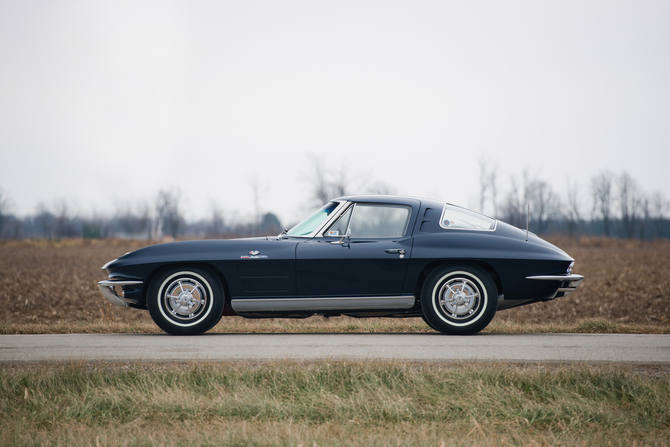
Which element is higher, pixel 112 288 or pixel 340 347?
pixel 112 288

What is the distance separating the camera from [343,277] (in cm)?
648

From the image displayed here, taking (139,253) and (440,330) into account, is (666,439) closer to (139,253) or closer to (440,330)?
(440,330)

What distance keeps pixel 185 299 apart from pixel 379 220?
2.39 meters

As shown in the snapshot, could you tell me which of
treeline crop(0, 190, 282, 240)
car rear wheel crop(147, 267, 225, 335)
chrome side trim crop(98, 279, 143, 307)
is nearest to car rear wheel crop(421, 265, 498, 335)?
car rear wheel crop(147, 267, 225, 335)

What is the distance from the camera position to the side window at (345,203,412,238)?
673 cm

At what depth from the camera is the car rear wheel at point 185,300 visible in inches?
256

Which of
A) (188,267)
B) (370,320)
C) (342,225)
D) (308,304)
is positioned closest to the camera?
(308,304)

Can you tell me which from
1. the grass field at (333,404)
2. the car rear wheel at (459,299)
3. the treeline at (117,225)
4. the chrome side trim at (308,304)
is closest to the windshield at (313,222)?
the chrome side trim at (308,304)

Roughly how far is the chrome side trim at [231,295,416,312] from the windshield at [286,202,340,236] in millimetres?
836

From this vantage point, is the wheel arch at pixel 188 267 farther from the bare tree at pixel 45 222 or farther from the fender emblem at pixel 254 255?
the bare tree at pixel 45 222

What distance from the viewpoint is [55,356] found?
5297 mm

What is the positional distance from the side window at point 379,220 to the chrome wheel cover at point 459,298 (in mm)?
819

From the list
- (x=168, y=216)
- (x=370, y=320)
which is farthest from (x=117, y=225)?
(x=370, y=320)

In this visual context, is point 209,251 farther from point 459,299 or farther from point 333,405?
point 333,405
